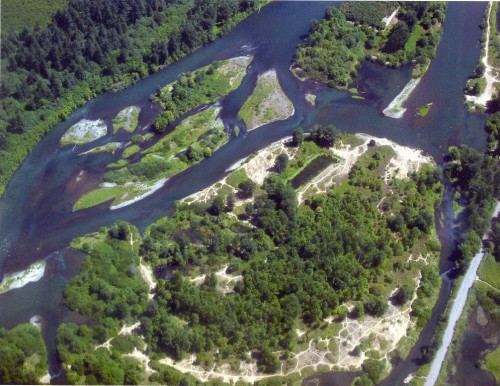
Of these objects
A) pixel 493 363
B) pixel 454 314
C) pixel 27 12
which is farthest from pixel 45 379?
pixel 27 12

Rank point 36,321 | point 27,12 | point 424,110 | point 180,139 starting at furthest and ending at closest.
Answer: point 27,12 < point 424,110 < point 180,139 < point 36,321

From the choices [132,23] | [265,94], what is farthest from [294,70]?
[132,23]

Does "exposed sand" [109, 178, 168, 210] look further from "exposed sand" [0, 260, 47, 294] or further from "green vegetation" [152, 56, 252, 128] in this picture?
"exposed sand" [0, 260, 47, 294]

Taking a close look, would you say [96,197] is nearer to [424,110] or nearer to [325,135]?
[325,135]

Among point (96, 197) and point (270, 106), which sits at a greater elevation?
point (270, 106)

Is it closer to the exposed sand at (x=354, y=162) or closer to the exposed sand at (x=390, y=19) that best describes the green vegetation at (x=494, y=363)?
the exposed sand at (x=354, y=162)

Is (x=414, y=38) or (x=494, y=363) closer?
(x=494, y=363)

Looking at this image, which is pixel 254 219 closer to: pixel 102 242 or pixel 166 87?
pixel 102 242
